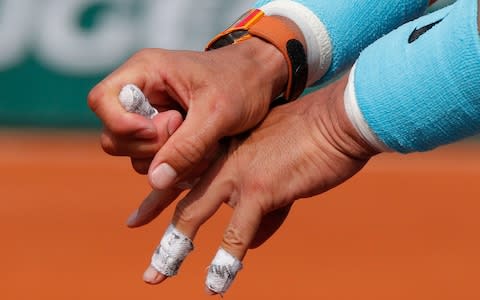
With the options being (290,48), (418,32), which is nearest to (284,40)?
(290,48)

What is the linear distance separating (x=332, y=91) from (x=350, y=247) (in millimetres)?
1815

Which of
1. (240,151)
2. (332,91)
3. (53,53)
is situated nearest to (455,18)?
(332,91)

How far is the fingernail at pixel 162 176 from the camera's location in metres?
1.30

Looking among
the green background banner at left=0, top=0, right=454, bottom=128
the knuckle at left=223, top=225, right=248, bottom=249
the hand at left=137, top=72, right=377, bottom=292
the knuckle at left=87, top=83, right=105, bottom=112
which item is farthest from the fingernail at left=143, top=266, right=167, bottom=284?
the green background banner at left=0, top=0, right=454, bottom=128

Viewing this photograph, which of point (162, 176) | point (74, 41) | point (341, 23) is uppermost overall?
point (341, 23)

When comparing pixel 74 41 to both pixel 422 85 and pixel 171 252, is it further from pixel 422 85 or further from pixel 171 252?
pixel 422 85

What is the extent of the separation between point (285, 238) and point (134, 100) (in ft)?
6.24

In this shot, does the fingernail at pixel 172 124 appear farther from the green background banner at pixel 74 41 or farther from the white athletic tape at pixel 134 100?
the green background banner at pixel 74 41

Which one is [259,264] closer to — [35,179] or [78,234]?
[78,234]

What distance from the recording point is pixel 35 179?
12.1ft

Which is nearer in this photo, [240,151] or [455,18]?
[455,18]

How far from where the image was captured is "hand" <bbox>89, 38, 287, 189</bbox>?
1.30 metres

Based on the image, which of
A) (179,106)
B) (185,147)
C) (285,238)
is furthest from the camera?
(285,238)

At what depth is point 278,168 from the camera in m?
1.32
